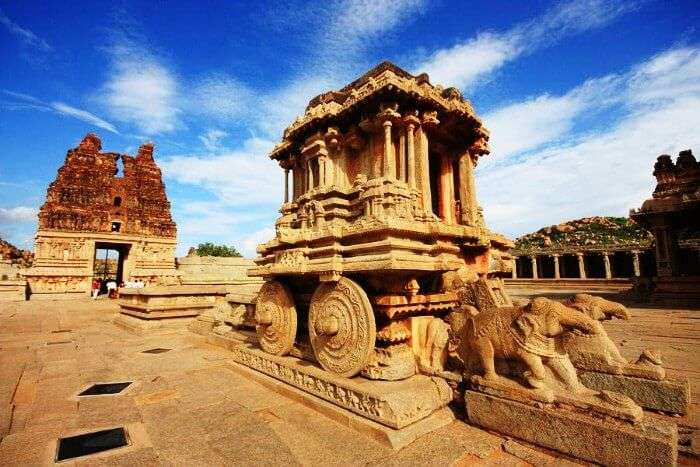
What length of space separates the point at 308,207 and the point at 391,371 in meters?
3.81

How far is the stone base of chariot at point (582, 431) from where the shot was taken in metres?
2.23

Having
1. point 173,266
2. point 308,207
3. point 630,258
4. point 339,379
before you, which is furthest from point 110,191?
point 630,258

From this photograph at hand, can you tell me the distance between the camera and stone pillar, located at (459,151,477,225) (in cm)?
856

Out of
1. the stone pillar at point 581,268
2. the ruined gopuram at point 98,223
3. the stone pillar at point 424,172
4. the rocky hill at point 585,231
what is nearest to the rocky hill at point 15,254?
the ruined gopuram at point 98,223

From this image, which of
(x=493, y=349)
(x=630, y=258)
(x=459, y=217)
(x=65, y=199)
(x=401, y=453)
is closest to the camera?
(x=401, y=453)

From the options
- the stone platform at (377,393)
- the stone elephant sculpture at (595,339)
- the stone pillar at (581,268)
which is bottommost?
the stone platform at (377,393)

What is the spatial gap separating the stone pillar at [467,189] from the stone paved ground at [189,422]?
4630mm

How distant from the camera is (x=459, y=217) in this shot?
8.73 m

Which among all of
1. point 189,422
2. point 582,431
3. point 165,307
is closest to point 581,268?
point 165,307

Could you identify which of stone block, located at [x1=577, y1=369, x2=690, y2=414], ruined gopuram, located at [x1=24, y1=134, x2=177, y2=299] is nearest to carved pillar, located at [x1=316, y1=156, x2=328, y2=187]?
stone block, located at [x1=577, y1=369, x2=690, y2=414]

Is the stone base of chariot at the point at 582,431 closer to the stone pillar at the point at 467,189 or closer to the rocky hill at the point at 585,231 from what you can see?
the stone pillar at the point at 467,189

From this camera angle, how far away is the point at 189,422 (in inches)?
136

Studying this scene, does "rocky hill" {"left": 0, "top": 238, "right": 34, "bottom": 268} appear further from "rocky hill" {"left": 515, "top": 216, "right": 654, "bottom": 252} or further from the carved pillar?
"rocky hill" {"left": 515, "top": 216, "right": 654, "bottom": 252}

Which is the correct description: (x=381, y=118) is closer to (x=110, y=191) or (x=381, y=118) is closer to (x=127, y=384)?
(x=127, y=384)
